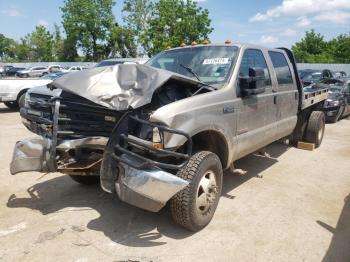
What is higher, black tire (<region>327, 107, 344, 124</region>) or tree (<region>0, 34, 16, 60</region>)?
tree (<region>0, 34, 16, 60</region>)

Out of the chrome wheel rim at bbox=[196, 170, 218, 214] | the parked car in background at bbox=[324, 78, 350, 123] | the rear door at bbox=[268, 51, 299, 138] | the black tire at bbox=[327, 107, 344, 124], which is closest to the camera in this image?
the chrome wheel rim at bbox=[196, 170, 218, 214]

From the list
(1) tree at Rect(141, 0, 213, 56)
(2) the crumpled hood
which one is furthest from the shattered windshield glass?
(1) tree at Rect(141, 0, 213, 56)

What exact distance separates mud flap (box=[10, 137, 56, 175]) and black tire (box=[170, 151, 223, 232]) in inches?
53.5

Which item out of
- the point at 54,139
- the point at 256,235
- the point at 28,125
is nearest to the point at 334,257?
the point at 256,235

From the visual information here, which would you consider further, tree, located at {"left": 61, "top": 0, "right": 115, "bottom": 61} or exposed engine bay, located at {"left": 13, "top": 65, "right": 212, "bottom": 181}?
tree, located at {"left": 61, "top": 0, "right": 115, "bottom": 61}

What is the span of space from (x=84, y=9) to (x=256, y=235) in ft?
205

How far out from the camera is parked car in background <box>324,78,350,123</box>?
11.3 m

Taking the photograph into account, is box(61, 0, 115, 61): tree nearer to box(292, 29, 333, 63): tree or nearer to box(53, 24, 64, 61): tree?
box(53, 24, 64, 61): tree

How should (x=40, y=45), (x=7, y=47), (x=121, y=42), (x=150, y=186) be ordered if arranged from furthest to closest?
(x=7, y=47)
(x=40, y=45)
(x=121, y=42)
(x=150, y=186)

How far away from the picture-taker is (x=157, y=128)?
3398 mm

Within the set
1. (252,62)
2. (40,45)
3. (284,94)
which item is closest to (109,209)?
(252,62)

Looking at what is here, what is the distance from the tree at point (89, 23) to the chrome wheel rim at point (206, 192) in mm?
59409

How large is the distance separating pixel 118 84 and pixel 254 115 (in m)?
2.00

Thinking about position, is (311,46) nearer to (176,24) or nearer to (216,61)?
(176,24)
